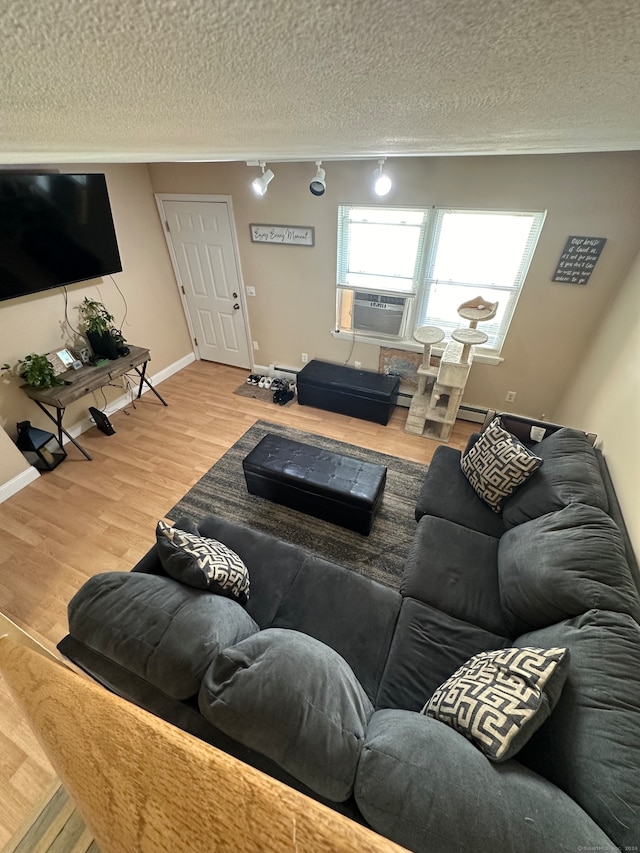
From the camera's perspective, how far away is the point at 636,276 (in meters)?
2.22

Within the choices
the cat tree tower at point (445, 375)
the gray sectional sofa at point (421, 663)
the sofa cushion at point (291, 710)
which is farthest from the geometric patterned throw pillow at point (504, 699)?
the cat tree tower at point (445, 375)

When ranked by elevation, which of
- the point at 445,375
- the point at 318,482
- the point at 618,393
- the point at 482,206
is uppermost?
the point at 482,206

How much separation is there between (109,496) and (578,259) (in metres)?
3.83

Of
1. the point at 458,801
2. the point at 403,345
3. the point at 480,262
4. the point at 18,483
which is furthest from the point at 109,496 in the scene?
the point at 480,262

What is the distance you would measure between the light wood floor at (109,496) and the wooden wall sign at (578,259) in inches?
55.3

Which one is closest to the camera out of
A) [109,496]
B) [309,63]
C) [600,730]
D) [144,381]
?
[309,63]

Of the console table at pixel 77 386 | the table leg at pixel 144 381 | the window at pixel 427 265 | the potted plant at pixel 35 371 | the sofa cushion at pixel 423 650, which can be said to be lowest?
the table leg at pixel 144 381

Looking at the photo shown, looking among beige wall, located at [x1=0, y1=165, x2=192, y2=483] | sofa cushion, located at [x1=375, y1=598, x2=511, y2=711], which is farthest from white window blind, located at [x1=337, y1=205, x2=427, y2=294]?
sofa cushion, located at [x1=375, y1=598, x2=511, y2=711]

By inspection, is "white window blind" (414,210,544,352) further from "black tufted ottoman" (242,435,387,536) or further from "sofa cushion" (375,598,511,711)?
"sofa cushion" (375,598,511,711)

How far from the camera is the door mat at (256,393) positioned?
370 cm

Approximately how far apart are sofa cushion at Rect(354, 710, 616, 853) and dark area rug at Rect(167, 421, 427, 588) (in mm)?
1108

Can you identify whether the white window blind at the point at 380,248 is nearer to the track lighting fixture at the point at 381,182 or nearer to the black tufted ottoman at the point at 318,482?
the track lighting fixture at the point at 381,182

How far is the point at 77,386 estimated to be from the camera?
2699 mm

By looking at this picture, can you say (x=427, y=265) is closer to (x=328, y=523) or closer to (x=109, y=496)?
(x=328, y=523)
